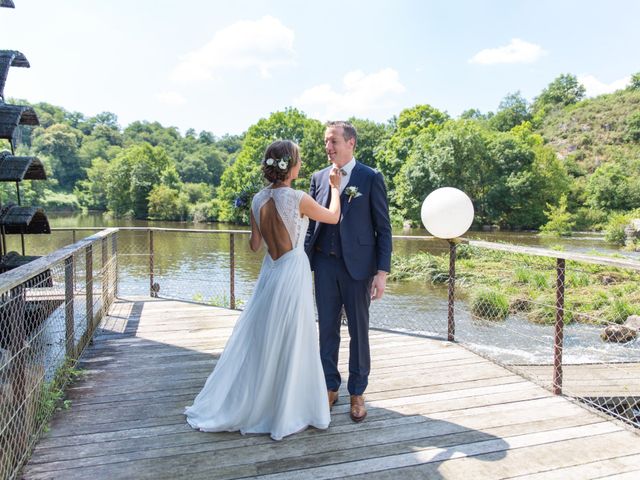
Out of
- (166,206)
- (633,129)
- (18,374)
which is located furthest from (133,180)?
(633,129)

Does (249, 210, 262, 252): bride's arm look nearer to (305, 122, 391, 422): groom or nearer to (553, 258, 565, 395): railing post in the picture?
(305, 122, 391, 422): groom

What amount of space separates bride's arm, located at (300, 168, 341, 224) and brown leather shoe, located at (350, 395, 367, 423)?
1127 millimetres

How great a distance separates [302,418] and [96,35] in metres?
25.9

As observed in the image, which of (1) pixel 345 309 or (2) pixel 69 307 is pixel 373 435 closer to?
(1) pixel 345 309

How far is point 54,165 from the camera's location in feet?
241

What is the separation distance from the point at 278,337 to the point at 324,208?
30.3 inches

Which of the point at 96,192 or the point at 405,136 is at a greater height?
the point at 405,136

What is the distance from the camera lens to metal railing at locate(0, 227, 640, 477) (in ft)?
8.56

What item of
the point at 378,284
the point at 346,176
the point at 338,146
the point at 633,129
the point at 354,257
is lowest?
the point at 378,284

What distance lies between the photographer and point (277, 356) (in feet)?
8.75

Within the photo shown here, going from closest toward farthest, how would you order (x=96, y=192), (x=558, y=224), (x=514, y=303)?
(x=514, y=303) → (x=558, y=224) → (x=96, y=192)

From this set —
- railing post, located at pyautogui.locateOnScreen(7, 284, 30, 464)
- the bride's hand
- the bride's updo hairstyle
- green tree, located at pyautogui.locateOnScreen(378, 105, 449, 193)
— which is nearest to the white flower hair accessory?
the bride's updo hairstyle

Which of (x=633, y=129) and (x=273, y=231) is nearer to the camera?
(x=273, y=231)

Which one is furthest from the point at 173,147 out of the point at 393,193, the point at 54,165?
the point at 393,193
